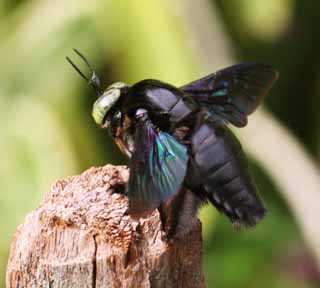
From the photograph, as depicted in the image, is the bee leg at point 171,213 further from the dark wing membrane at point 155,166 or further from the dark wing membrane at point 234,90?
the dark wing membrane at point 234,90

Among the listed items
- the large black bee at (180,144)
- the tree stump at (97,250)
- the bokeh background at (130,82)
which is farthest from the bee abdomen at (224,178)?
the bokeh background at (130,82)

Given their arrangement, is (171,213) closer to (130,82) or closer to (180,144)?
(180,144)

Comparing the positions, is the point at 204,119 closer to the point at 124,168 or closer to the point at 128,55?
the point at 124,168

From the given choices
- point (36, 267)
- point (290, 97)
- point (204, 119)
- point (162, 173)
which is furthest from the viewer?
point (290, 97)

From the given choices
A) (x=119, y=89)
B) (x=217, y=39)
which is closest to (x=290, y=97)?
(x=217, y=39)

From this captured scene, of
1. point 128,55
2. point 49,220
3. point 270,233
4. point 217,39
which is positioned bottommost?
point 270,233

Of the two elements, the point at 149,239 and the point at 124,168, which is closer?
the point at 149,239

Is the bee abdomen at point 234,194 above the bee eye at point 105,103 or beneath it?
beneath

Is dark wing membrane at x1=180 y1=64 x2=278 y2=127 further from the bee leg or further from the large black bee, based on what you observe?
the bee leg
